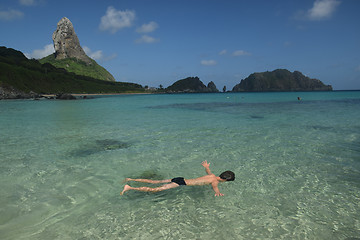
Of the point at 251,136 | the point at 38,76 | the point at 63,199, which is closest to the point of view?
the point at 63,199

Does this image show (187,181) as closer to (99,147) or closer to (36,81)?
(99,147)

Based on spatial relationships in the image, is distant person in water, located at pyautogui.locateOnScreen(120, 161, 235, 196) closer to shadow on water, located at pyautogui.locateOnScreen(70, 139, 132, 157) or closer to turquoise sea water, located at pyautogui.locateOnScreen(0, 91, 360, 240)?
turquoise sea water, located at pyautogui.locateOnScreen(0, 91, 360, 240)

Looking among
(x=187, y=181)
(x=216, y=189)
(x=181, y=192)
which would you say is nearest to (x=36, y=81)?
(x=187, y=181)

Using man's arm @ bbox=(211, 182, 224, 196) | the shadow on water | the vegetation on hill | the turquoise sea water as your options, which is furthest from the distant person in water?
the vegetation on hill

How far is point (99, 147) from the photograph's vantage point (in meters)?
14.2

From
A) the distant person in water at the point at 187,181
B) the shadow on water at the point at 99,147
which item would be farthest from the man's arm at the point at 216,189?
the shadow on water at the point at 99,147

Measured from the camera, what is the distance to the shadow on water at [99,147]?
12.9 m

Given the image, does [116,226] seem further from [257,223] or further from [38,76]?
[38,76]

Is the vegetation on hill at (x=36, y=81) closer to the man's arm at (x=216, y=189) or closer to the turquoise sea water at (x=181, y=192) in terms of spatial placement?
the turquoise sea water at (x=181, y=192)

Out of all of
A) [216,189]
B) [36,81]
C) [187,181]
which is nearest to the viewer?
[216,189]

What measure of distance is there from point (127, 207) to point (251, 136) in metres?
12.7

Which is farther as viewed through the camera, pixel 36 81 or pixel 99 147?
pixel 36 81

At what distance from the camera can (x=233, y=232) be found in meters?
5.66

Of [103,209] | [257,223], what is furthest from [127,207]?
[257,223]
